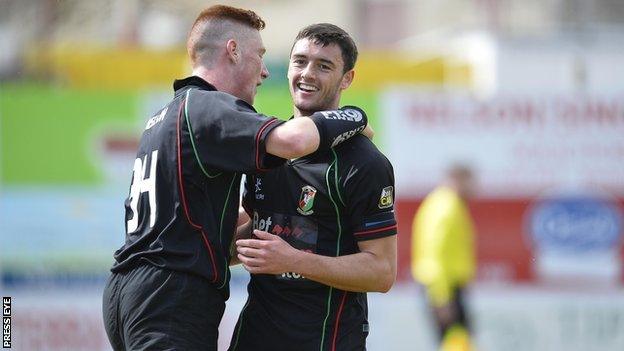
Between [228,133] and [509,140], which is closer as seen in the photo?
[228,133]

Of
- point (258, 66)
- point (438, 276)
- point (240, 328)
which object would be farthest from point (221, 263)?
point (438, 276)

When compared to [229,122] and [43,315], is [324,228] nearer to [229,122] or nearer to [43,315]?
[229,122]

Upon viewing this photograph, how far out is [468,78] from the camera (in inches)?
745

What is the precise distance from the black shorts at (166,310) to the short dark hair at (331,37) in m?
1.18

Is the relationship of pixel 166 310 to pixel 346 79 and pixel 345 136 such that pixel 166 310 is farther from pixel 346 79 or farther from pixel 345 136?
pixel 346 79

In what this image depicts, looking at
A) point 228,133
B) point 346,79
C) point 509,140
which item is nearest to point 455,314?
point 509,140

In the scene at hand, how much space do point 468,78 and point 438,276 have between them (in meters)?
6.11

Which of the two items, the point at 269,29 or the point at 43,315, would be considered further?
the point at 269,29

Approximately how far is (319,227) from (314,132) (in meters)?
0.50

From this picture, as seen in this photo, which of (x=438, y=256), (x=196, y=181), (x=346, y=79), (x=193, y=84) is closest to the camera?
(x=196, y=181)

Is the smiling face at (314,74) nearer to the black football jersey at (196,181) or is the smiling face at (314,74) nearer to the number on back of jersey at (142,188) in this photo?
the black football jersey at (196,181)

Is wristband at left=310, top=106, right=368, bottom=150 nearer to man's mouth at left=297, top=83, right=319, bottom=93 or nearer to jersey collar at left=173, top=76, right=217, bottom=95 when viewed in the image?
man's mouth at left=297, top=83, right=319, bottom=93

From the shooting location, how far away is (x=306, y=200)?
5387 mm

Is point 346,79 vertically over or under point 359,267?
over
